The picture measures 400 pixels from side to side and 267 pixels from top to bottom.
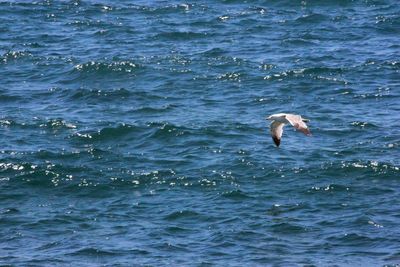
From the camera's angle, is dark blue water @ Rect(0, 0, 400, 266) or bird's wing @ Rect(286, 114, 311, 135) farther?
dark blue water @ Rect(0, 0, 400, 266)

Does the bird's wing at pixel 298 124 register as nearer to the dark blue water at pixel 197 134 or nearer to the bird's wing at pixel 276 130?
the bird's wing at pixel 276 130

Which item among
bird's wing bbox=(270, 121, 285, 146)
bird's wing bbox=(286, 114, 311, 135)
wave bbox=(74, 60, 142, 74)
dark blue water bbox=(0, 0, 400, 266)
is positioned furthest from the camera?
wave bbox=(74, 60, 142, 74)

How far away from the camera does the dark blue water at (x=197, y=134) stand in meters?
25.5

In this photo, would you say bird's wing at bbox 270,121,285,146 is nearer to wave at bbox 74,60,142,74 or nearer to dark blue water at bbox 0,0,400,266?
dark blue water at bbox 0,0,400,266

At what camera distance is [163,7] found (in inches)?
1795

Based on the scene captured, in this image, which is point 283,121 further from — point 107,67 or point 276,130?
point 107,67

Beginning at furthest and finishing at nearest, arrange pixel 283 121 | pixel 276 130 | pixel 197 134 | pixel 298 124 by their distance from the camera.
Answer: pixel 197 134
pixel 276 130
pixel 283 121
pixel 298 124

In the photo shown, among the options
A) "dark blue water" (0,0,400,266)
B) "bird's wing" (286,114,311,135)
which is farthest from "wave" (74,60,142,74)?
"bird's wing" (286,114,311,135)

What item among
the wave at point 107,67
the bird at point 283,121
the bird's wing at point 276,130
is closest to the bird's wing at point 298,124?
the bird at point 283,121

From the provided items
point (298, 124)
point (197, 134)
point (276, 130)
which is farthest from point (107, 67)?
point (298, 124)

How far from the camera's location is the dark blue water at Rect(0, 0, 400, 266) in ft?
83.8

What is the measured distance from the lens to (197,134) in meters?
32.5

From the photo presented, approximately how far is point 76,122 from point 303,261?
11.7 metres

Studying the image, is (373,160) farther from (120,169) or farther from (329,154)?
(120,169)
